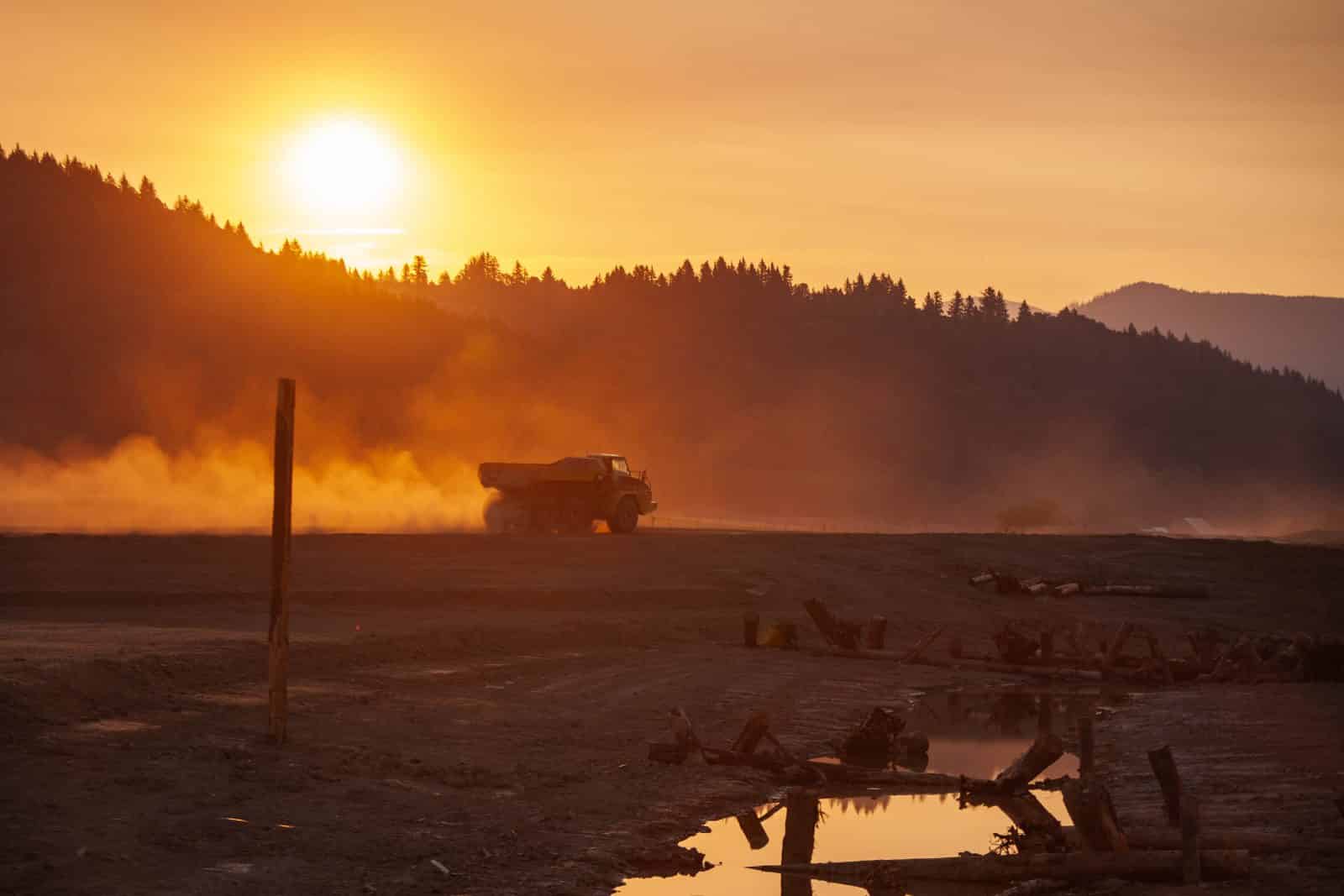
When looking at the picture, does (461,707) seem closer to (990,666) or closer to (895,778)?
(895,778)

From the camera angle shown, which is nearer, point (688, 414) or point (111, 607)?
point (111, 607)

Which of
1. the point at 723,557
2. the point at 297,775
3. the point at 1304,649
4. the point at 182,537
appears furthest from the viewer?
the point at 723,557

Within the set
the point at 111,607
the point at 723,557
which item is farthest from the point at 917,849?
the point at 723,557

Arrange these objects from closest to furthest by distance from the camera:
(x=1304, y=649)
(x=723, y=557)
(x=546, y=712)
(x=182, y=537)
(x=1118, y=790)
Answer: (x=1118, y=790) < (x=546, y=712) < (x=1304, y=649) < (x=182, y=537) < (x=723, y=557)

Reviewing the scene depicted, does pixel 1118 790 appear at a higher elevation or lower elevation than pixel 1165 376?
lower

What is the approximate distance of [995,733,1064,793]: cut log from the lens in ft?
56.1

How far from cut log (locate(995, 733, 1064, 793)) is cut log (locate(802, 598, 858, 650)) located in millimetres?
13783

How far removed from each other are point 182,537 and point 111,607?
10134 mm

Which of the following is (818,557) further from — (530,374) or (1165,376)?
(1165,376)

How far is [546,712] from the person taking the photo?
23.8m

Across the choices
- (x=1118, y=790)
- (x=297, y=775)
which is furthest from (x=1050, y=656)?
(x=297, y=775)

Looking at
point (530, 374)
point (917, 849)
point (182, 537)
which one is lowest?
point (917, 849)

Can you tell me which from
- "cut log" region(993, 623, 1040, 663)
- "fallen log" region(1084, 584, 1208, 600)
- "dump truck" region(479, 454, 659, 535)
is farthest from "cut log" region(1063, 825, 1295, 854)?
"dump truck" region(479, 454, 659, 535)

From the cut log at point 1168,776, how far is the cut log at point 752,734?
5.12 metres
